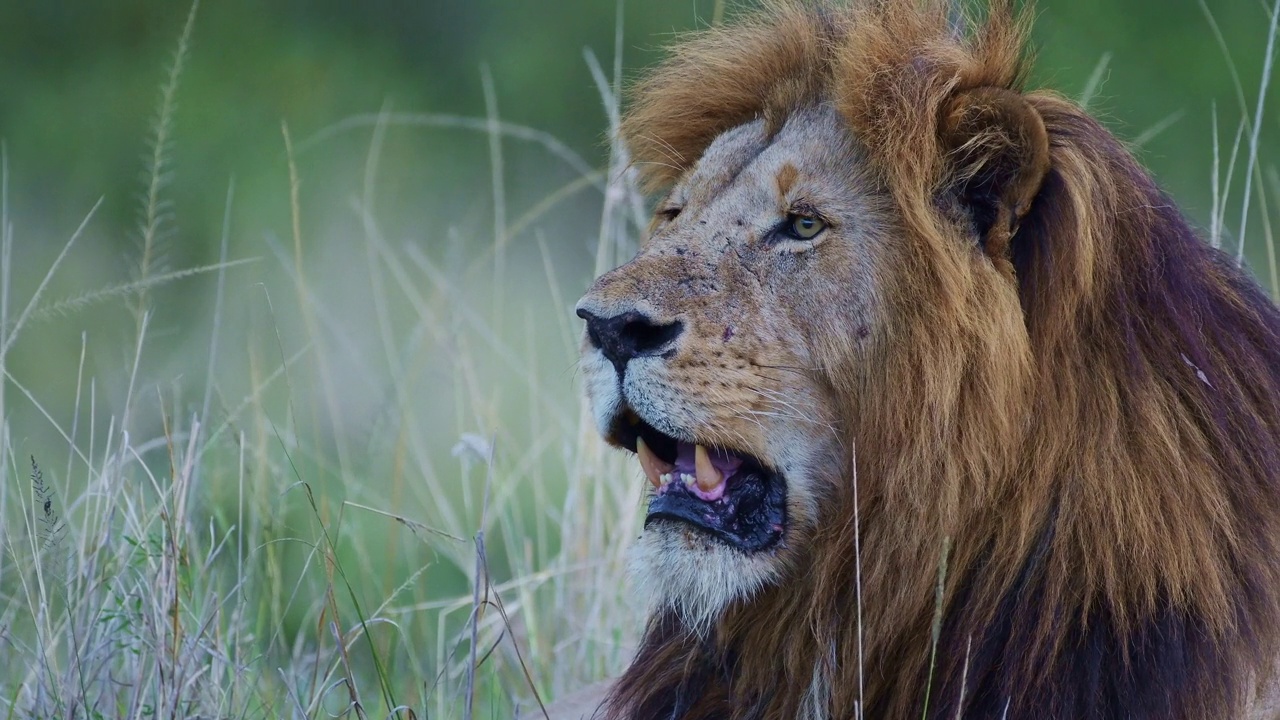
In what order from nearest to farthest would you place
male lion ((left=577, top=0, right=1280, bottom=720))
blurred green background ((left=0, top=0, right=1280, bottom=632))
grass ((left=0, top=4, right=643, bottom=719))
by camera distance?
male lion ((left=577, top=0, right=1280, bottom=720)) < grass ((left=0, top=4, right=643, bottom=719)) < blurred green background ((left=0, top=0, right=1280, bottom=632))

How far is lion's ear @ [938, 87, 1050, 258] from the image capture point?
2.85m

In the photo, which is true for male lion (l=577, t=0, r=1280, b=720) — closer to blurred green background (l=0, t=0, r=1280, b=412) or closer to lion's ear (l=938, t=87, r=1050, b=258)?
lion's ear (l=938, t=87, r=1050, b=258)

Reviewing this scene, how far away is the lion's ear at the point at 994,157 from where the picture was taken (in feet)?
9.36

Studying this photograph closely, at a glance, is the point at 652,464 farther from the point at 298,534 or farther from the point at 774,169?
the point at 298,534

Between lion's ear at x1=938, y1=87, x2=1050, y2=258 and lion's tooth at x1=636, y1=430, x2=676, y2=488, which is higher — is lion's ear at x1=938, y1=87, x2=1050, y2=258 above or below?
above

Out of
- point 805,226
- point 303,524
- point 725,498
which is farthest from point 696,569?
point 303,524

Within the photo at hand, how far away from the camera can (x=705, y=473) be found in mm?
2963

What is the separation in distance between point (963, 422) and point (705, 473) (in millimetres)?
492

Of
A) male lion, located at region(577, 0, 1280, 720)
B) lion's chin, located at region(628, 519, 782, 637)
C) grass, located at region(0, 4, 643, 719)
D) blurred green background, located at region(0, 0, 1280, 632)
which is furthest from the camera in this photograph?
blurred green background, located at region(0, 0, 1280, 632)

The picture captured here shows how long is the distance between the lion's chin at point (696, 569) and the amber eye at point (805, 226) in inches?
24.2

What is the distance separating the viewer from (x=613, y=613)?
516cm

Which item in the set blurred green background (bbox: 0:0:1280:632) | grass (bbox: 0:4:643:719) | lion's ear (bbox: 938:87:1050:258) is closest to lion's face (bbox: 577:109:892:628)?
lion's ear (bbox: 938:87:1050:258)

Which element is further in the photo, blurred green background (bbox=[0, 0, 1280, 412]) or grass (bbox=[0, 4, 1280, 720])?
blurred green background (bbox=[0, 0, 1280, 412])

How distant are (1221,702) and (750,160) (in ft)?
4.65
